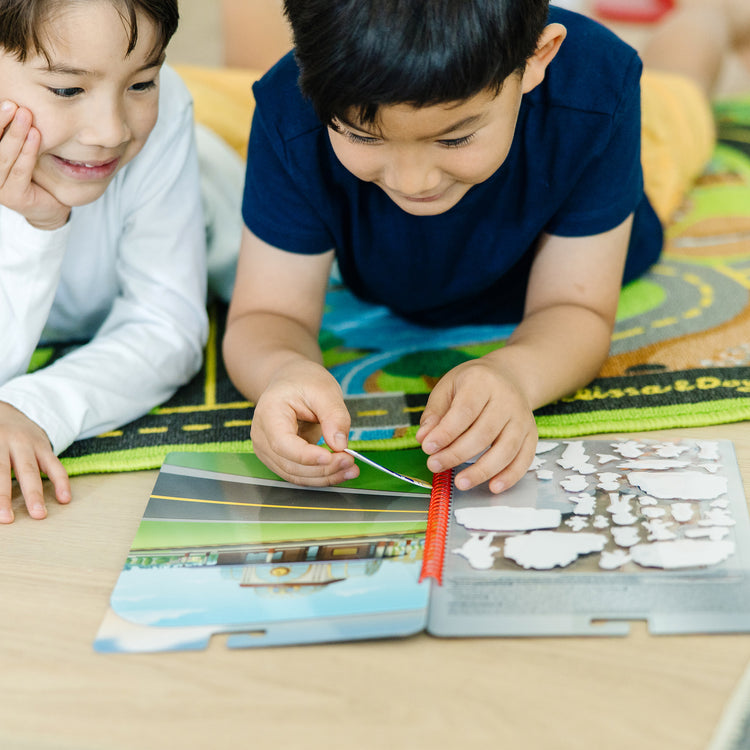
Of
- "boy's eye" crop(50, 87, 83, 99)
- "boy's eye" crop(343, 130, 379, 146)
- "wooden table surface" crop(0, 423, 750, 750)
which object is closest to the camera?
"wooden table surface" crop(0, 423, 750, 750)

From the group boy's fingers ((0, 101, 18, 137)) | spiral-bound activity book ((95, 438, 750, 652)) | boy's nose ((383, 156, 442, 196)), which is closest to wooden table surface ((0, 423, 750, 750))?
spiral-bound activity book ((95, 438, 750, 652))

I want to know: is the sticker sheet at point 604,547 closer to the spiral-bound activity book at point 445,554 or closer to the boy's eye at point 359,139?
the spiral-bound activity book at point 445,554

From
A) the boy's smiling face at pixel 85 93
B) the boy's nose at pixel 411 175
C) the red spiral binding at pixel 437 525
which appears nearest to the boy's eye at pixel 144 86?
the boy's smiling face at pixel 85 93

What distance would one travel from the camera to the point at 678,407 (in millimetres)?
667

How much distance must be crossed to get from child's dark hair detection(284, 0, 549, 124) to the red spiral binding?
23 cm

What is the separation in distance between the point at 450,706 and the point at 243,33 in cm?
126

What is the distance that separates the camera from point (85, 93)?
0.63 metres

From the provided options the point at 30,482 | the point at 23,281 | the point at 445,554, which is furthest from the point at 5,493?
the point at 445,554

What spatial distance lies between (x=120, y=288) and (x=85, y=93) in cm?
25

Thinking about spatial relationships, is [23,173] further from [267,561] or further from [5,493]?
[267,561]

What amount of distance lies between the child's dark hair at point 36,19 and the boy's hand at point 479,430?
1.06ft

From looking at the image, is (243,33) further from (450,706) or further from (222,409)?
(450,706)

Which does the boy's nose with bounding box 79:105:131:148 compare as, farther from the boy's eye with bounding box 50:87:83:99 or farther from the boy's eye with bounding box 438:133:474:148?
the boy's eye with bounding box 438:133:474:148

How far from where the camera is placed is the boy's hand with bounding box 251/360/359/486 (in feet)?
1.79
